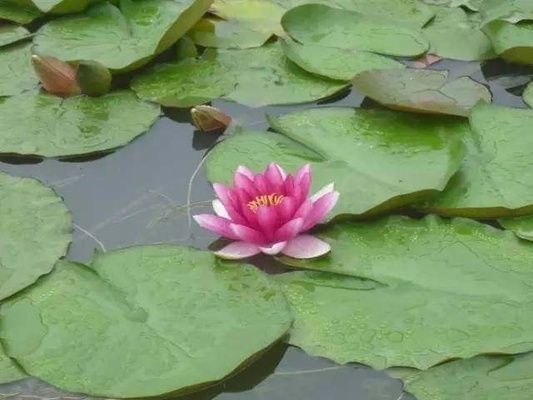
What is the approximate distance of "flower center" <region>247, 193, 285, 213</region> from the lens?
6.39ft

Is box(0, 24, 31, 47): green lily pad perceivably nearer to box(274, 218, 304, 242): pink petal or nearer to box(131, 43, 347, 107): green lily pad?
box(131, 43, 347, 107): green lily pad

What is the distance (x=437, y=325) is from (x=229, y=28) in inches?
57.6

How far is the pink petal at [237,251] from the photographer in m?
1.92

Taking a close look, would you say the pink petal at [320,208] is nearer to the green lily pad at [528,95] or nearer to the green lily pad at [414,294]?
the green lily pad at [414,294]

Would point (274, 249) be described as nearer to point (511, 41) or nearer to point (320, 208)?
point (320, 208)

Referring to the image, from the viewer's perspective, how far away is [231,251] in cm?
194

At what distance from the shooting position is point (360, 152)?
221 centimetres

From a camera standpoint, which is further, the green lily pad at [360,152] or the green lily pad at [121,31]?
the green lily pad at [121,31]

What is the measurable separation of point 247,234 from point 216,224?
0.08 meters

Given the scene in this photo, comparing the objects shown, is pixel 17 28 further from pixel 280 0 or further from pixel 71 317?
pixel 71 317

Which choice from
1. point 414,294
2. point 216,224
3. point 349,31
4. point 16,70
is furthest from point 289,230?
point 16,70

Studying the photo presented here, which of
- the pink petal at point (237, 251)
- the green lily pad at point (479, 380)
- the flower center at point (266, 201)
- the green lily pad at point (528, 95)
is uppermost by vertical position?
the flower center at point (266, 201)

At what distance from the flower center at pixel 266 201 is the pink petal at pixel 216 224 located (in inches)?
2.6

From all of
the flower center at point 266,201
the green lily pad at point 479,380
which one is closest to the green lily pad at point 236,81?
the flower center at point 266,201
